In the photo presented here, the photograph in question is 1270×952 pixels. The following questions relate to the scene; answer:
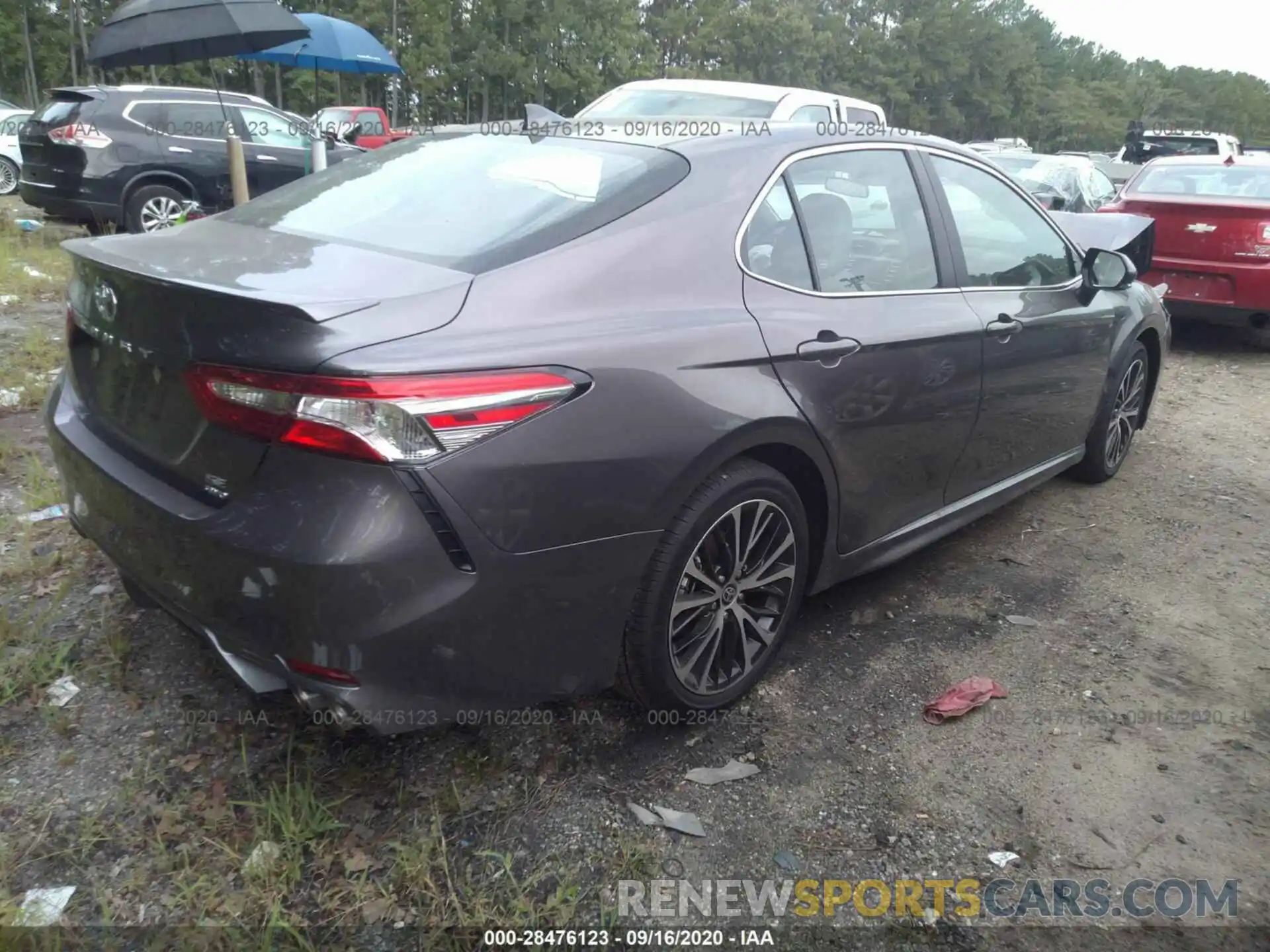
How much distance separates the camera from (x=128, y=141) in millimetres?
9625

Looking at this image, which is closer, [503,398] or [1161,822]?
[503,398]

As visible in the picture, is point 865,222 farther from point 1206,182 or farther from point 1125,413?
point 1206,182

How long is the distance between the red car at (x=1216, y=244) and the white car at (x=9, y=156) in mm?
15267

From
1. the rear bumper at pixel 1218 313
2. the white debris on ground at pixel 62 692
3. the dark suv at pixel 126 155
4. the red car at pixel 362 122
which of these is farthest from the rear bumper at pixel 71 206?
the rear bumper at pixel 1218 313

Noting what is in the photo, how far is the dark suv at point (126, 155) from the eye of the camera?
9477mm

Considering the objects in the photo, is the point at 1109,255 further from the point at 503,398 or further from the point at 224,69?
the point at 224,69

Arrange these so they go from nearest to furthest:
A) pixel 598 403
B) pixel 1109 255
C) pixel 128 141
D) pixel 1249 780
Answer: pixel 598 403 → pixel 1249 780 → pixel 1109 255 → pixel 128 141

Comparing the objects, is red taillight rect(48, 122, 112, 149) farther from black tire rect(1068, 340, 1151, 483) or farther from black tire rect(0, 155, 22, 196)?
black tire rect(1068, 340, 1151, 483)

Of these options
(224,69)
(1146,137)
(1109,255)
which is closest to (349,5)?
(224,69)

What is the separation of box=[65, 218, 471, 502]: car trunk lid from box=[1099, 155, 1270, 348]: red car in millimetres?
6984

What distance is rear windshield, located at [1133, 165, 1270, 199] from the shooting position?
7871mm

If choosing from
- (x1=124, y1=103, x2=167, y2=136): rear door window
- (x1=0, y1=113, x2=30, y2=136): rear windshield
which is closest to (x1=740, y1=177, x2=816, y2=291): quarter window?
(x1=124, y1=103, x2=167, y2=136): rear door window

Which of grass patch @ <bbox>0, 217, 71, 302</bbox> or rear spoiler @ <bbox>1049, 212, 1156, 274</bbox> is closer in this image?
rear spoiler @ <bbox>1049, 212, 1156, 274</bbox>

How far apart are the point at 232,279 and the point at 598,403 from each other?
0.83 metres
